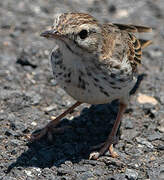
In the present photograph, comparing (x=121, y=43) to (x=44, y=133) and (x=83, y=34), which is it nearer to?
(x=83, y=34)

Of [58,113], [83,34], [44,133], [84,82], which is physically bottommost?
[44,133]

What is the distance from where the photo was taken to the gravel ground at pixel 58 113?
5.87 m

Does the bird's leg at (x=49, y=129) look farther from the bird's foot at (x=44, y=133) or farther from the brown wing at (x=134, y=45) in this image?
the brown wing at (x=134, y=45)

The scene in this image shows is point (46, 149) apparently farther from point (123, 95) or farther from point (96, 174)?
point (123, 95)

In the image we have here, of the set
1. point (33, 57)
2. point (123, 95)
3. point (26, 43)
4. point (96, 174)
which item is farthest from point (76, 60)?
point (26, 43)

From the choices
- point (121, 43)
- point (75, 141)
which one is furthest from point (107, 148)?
point (121, 43)

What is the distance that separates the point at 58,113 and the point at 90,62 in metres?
1.66

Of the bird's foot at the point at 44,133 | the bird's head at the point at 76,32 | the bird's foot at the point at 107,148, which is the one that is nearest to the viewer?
the bird's head at the point at 76,32

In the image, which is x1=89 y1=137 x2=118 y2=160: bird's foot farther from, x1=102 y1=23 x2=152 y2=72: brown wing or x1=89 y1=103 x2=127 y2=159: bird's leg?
x1=102 y1=23 x2=152 y2=72: brown wing

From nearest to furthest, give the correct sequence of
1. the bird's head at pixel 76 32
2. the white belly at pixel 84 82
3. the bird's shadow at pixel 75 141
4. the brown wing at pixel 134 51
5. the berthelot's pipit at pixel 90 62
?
the bird's head at pixel 76 32 < the berthelot's pipit at pixel 90 62 < the white belly at pixel 84 82 < the bird's shadow at pixel 75 141 < the brown wing at pixel 134 51

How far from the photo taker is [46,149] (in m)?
6.25

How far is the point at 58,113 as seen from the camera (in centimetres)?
714

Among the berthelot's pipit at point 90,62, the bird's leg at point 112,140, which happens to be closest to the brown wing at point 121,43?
the berthelot's pipit at point 90,62

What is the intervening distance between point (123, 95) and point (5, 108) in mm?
1959
